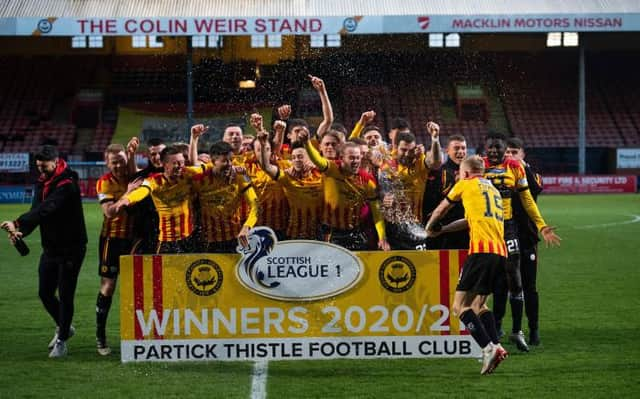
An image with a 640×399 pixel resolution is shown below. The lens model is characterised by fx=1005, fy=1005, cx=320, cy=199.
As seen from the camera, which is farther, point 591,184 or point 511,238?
point 591,184

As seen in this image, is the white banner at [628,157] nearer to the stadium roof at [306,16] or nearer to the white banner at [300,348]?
the stadium roof at [306,16]

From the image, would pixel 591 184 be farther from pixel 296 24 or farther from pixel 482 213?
pixel 482 213

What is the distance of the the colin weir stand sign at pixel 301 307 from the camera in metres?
7.68

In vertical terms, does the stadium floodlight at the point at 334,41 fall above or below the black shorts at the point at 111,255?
above

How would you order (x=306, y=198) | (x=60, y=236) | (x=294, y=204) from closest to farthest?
(x=60, y=236) < (x=306, y=198) < (x=294, y=204)

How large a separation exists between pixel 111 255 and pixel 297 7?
88.0ft

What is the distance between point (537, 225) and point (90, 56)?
34588mm

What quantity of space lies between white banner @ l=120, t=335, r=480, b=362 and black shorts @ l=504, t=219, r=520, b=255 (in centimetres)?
96

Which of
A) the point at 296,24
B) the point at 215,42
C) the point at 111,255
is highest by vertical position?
the point at 215,42

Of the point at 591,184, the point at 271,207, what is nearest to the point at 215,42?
the point at 591,184

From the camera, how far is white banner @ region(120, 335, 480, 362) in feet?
25.2

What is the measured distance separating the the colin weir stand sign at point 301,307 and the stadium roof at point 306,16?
968 inches

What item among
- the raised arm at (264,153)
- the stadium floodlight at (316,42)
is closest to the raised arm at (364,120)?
the raised arm at (264,153)

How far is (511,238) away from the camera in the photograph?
831 centimetres
